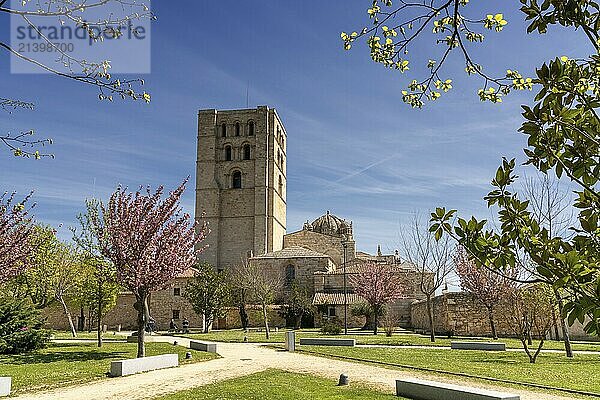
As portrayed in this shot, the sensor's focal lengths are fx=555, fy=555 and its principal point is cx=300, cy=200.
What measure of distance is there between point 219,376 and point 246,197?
5254 centimetres

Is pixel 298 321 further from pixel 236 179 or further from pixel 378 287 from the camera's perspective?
pixel 236 179

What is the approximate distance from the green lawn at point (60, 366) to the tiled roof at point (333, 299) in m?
26.1

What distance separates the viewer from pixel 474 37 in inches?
191

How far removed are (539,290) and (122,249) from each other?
46.0 feet

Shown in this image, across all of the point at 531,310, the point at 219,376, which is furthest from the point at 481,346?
the point at 219,376

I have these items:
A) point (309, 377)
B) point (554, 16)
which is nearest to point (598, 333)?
point (554, 16)

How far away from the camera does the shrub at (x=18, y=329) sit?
1966 centimetres

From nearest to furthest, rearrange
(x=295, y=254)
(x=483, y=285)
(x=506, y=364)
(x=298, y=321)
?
(x=506, y=364) < (x=483, y=285) < (x=298, y=321) < (x=295, y=254)

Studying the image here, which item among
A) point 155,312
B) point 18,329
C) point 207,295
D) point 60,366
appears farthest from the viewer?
point 155,312

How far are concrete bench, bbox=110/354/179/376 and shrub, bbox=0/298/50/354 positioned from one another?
707 centimetres

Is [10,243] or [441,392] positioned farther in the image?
[10,243]

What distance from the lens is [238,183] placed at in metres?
67.6

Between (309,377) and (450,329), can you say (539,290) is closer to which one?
(309,377)

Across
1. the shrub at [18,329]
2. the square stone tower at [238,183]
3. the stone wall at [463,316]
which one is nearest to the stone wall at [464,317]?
the stone wall at [463,316]
